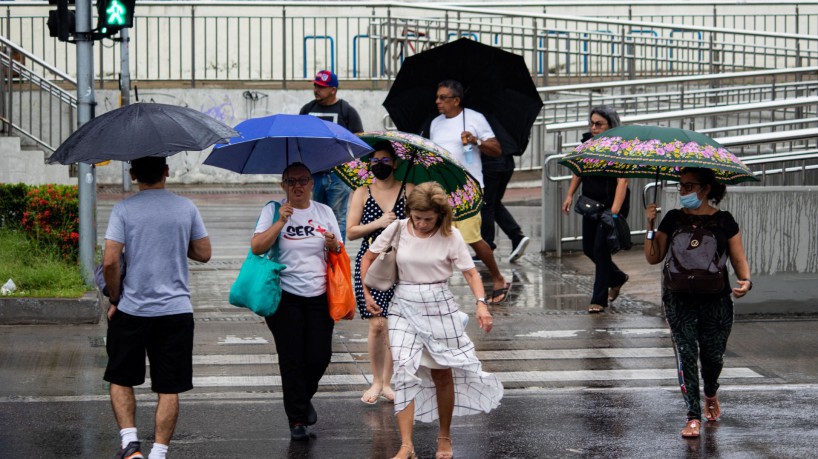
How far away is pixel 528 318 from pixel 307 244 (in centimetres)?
411

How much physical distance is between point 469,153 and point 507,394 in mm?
3198

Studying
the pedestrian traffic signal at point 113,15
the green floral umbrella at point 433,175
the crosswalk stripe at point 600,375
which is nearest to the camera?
the green floral umbrella at point 433,175

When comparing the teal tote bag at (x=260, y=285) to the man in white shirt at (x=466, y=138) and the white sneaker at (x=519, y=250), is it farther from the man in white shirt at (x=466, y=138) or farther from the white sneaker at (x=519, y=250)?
the white sneaker at (x=519, y=250)

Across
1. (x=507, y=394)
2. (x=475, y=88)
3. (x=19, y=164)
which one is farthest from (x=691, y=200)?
(x=19, y=164)

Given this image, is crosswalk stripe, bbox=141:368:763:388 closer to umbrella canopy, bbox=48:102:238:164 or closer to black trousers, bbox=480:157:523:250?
umbrella canopy, bbox=48:102:238:164

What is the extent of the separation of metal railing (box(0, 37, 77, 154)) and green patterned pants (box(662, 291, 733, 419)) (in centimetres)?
1060

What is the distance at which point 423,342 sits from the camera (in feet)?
21.8

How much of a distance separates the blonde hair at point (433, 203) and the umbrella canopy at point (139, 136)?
40.1 inches

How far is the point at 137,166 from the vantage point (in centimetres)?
631

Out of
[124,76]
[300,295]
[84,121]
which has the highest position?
[124,76]

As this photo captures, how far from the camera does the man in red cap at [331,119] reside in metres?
11.3

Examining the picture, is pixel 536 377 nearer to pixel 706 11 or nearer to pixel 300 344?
pixel 300 344

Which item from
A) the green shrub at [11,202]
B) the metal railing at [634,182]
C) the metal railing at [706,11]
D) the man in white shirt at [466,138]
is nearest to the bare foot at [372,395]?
the man in white shirt at [466,138]

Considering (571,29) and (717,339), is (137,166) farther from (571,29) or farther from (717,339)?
(571,29)
